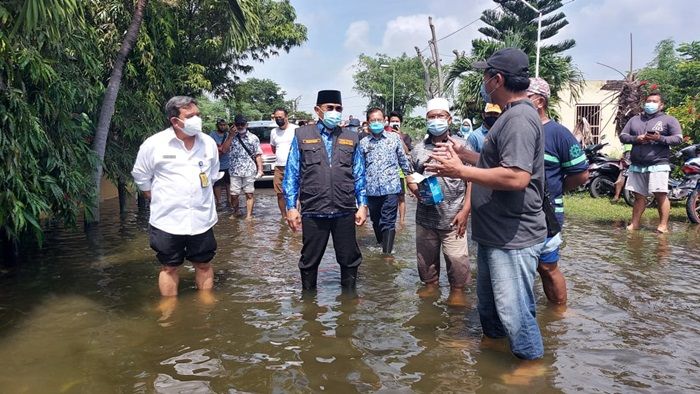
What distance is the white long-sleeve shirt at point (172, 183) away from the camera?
15.4 ft

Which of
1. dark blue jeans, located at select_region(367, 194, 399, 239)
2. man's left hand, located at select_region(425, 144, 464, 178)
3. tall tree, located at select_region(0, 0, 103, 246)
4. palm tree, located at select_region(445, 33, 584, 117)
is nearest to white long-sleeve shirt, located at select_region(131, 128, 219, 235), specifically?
tall tree, located at select_region(0, 0, 103, 246)

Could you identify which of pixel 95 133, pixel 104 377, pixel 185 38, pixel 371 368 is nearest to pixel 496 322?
pixel 371 368

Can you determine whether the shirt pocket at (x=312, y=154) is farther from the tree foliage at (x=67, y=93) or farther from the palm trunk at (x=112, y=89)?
the palm trunk at (x=112, y=89)

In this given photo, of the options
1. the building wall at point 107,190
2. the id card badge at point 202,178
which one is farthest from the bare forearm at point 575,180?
the building wall at point 107,190

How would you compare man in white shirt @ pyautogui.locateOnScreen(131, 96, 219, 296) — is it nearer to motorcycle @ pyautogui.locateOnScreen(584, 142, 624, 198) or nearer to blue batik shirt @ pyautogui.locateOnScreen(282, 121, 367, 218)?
blue batik shirt @ pyautogui.locateOnScreen(282, 121, 367, 218)

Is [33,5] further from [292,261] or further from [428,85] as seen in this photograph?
[428,85]

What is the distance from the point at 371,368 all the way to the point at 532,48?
2071 cm

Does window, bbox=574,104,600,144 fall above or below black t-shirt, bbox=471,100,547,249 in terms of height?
above

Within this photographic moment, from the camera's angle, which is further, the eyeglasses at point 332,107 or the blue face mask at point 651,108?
the blue face mask at point 651,108

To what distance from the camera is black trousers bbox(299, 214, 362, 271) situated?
492 cm

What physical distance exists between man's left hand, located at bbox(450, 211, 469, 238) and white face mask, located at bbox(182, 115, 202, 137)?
233 centimetres

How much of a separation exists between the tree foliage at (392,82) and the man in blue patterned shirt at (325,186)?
60725 millimetres

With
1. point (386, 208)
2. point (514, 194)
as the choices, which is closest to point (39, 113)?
point (386, 208)

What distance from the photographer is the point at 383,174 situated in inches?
267
